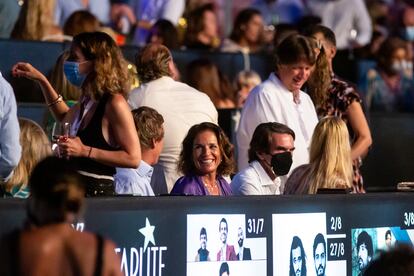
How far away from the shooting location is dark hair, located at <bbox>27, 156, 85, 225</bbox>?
20.4 feet

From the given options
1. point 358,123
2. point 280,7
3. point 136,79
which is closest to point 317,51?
point 358,123

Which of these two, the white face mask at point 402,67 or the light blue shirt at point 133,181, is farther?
the white face mask at point 402,67

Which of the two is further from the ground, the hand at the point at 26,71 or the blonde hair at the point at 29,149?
the hand at the point at 26,71

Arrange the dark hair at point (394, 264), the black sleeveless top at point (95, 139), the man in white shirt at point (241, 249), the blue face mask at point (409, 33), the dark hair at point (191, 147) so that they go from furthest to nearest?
the blue face mask at point (409, 33)
the dark hair at point (191, 147)
the black sleeveless top at point (95, 139)
the man in white shirt at point (241, 249)
the dark hair at point (394, 264)

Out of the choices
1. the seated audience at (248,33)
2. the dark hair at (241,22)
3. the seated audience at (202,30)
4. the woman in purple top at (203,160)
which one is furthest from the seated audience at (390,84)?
the woman in purple top at (203,160)

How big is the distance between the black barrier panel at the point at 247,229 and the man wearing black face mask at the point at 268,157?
2.48 ft

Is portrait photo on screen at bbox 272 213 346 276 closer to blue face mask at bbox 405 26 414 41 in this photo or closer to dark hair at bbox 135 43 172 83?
dark hair at bbox 135 43 172 83

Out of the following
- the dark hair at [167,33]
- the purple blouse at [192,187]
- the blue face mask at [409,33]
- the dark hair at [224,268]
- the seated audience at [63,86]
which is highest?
the blue face mask at [409,33]

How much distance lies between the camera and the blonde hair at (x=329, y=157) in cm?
988

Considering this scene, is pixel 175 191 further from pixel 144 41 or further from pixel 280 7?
pixel 280 7

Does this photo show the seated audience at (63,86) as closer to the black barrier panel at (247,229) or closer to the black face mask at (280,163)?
the black face mask at (280,163)

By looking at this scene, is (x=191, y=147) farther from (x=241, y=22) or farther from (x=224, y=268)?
(x=241, y=22)

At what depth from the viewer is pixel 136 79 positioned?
38.0ft

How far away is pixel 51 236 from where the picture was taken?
6.28 m
